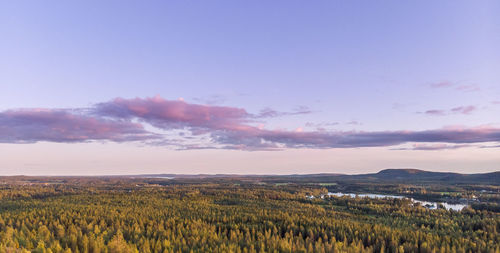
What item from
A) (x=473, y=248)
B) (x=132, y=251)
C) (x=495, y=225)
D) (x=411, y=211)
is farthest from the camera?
(x=411, y=211)

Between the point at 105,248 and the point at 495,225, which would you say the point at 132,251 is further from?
the point at 495,225

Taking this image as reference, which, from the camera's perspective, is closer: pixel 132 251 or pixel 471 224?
pixel 132 251

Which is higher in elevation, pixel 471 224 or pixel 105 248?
pixel 105 248

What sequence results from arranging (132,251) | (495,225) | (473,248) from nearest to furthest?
(132,251) → (473,248) → (495,225)

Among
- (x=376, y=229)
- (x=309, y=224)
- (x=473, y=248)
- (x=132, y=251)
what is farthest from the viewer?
(x=309, y=224)

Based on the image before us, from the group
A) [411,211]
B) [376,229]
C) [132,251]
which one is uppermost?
[132,251]

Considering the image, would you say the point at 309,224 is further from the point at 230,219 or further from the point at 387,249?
the point at 387,249

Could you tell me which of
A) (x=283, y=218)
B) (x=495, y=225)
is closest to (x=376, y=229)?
(x=283, y=218)

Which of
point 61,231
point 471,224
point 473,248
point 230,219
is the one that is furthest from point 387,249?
point 61,231

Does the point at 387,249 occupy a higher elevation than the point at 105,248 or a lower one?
lower
